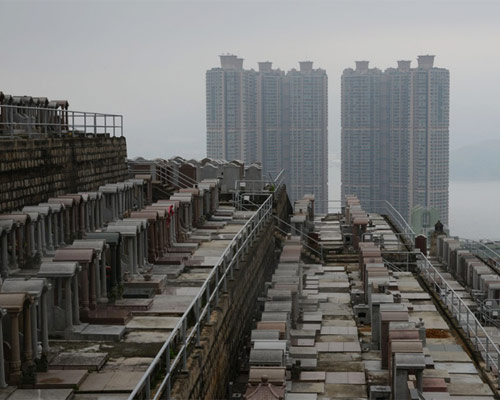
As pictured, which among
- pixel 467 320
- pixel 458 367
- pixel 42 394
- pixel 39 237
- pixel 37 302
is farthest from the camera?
pixel 467 320

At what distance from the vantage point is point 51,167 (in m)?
18.5

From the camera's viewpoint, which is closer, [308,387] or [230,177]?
[308,387]

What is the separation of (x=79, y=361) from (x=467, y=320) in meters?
11.2

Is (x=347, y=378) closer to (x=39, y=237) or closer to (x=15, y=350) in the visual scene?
(x=39, y=237)

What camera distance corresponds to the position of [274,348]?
13.8 m

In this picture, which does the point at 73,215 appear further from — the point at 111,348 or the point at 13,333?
the point at 13,333

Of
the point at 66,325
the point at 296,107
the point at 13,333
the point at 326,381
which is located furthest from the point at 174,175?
the point at 296,107

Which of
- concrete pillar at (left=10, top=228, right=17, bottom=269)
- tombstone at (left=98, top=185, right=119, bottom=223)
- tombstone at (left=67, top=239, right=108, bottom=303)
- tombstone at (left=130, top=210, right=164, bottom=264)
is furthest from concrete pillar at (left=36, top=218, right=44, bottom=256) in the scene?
tombstone at (left=98, top=185, right=119, bottom=223)

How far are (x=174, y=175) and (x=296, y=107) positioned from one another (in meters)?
54.8

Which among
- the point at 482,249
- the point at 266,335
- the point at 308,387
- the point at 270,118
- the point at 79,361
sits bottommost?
the point at 308,387

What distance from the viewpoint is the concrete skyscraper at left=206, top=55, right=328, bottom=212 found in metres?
78.1

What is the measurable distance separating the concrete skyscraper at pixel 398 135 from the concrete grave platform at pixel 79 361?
7506 centimetres

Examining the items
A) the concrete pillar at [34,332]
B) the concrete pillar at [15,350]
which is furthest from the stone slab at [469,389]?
the concrete pillar at [15,350]

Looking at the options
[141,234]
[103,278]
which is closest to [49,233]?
[141,234]
